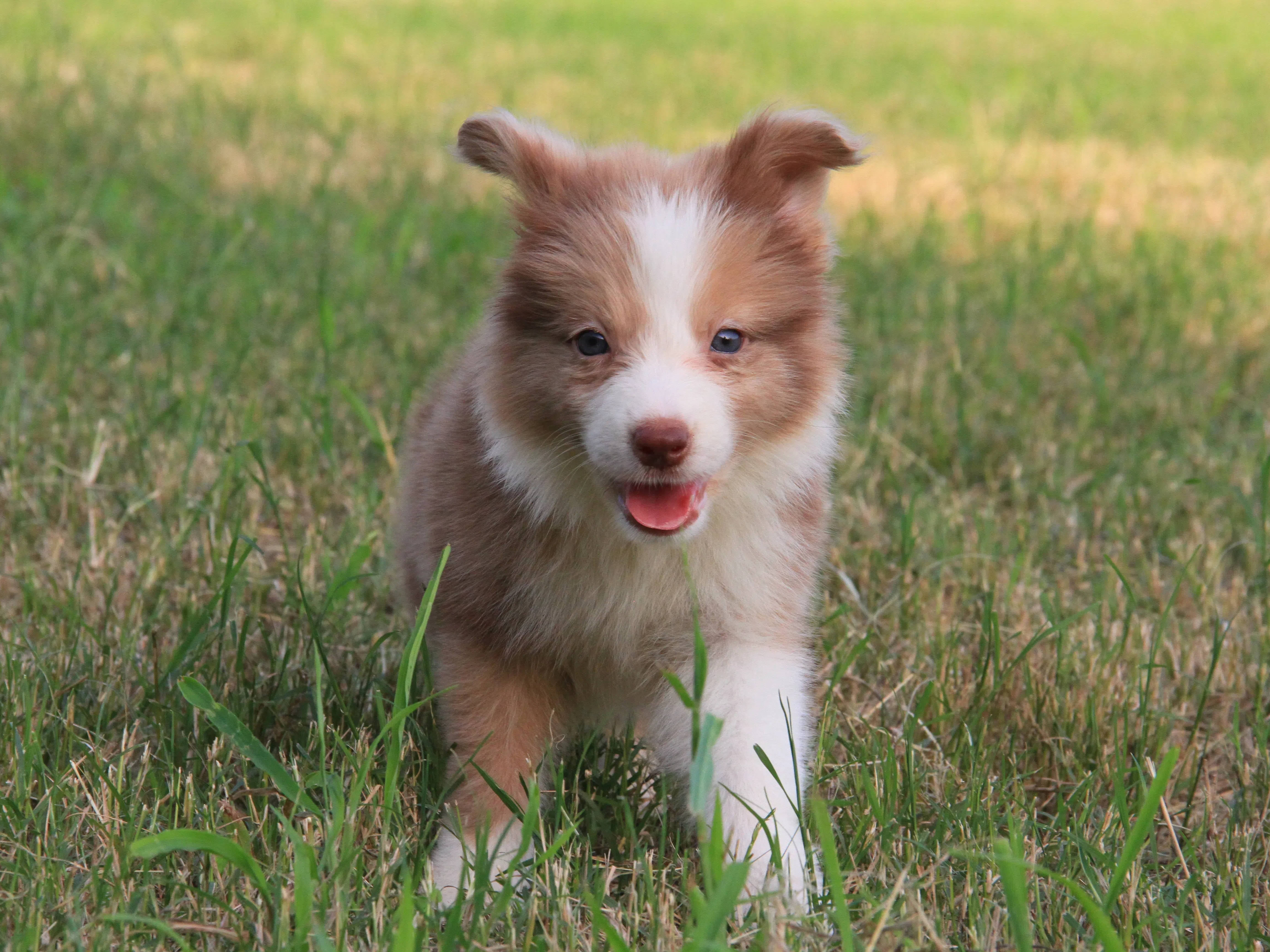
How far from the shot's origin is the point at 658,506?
250 centimetres

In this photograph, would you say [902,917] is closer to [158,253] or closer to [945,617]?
[945,617]

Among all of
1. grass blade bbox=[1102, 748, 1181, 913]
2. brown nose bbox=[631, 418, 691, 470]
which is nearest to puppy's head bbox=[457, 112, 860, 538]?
brown nose bbox=[631, 418, 691, 470]

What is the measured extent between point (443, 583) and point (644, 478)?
0.55 metres

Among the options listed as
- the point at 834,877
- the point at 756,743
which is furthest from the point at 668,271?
the point at 834,877

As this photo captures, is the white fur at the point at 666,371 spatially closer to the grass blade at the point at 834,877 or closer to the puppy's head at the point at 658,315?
the puppy's head at the point at 658,315

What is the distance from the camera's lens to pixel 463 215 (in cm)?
721

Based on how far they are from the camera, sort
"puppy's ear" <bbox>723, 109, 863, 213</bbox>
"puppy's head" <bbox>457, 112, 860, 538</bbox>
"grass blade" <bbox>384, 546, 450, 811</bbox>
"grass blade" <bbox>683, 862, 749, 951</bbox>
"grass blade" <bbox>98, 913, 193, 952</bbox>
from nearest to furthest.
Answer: "grass blade" <bbox>683, 862, 749, 951</bbox>
"grass blade" <bbox>98, 913, 193, 952</bbox>
"grass blade" <bbox>384, 546, 450, 811</bbox>
"puppy's head" <bbox>457, 112, 860, 538</bbox>
"puppy's ear" <bbox>723, 109, 863, 213</bbox>

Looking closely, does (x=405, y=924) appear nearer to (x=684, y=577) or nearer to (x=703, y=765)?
(x=703, y=765)

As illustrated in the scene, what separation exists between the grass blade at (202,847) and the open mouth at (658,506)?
82 centimetres

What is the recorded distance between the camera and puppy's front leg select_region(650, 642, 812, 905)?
254cm

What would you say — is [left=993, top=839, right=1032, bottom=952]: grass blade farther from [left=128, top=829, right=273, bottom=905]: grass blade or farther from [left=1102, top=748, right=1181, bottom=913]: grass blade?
[left=128, top=829, right=273, bottom=905]: grass blade

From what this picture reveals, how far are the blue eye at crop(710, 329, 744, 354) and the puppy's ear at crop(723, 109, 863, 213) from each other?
0.92 ft

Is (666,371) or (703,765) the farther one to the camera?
(666,371)

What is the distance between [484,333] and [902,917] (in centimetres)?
135
